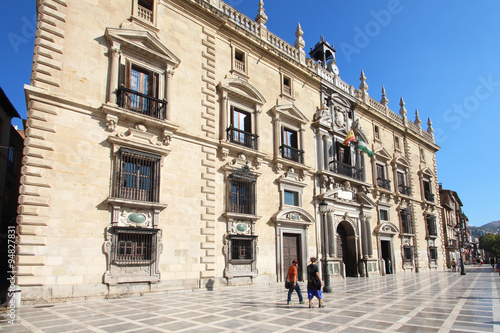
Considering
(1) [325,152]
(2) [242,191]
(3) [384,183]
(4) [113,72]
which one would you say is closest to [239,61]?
(2) [242,191]

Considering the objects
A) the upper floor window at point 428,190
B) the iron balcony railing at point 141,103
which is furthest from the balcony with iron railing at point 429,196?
the iron balcony railing at point 141,103

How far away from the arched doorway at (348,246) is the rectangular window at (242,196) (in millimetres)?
8734

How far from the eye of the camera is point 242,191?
1645 centimetres

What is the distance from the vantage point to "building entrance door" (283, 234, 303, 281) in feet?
58.6

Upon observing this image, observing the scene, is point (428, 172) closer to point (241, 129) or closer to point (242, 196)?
point (241, 129)

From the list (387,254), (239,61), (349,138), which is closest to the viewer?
(239,61)

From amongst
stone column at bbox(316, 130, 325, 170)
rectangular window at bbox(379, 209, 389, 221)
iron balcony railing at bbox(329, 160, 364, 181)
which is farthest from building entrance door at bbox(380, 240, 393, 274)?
stone column at bbox(316, 130, 325, 170)

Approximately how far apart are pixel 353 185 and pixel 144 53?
1632 cm

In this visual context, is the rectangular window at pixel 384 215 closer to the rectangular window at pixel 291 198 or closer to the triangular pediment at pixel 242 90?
the rectangular window at pixel 291 198

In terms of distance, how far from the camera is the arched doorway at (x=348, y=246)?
74.5 feet

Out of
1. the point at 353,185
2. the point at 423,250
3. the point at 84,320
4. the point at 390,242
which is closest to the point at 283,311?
the point at 84,320

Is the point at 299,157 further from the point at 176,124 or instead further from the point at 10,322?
the point at 10,322

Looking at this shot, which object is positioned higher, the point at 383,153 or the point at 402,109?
the point at 402,109

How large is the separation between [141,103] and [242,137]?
540 centimetres
